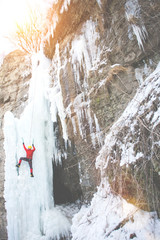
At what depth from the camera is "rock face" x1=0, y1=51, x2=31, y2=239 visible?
704cm

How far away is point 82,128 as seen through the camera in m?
4.70

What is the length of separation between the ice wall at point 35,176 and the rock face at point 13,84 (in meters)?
0.70

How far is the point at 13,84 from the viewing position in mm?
7691

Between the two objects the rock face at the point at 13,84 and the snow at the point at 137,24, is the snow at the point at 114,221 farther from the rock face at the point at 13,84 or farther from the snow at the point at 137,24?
the rock face at the point at 13,84

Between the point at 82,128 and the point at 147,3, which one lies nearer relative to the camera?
the point at 147,3

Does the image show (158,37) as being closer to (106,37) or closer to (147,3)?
(147,3)

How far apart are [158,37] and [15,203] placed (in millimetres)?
6139

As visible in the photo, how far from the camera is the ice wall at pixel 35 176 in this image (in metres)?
4.72

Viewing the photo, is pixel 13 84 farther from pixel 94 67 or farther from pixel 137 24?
Answer: pixel 137 24

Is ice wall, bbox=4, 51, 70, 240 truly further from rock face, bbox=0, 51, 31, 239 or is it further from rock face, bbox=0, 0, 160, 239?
rock face, bbox=0, 51, 31, 239

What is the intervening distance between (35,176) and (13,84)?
4767 millimetres

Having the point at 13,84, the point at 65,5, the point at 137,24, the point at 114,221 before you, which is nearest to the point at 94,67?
the point at 137,24

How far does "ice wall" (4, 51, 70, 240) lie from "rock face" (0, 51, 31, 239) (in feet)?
2.28

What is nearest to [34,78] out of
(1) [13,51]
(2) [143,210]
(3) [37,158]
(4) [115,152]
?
(1) [13,51]
